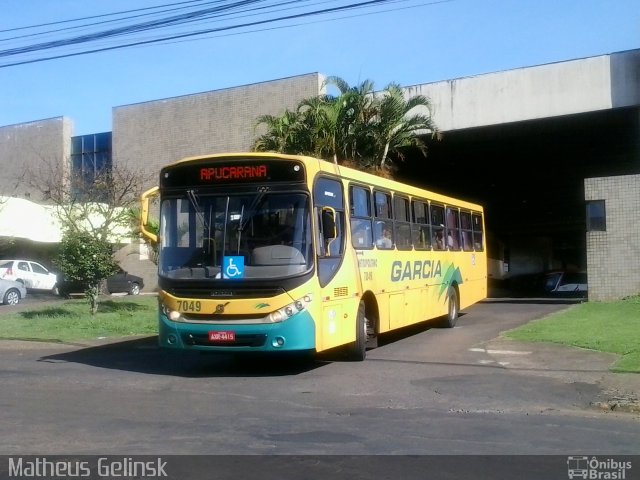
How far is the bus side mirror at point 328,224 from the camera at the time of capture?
12.3 metres

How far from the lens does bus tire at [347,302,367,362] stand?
1370 cm

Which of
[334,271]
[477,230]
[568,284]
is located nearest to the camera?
[334,271]

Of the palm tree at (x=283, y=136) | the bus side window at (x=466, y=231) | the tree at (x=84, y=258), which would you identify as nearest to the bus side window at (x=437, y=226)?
the bus side window at (x=466, y=231)

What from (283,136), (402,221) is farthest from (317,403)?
(283,136)

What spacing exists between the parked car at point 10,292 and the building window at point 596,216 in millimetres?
20483

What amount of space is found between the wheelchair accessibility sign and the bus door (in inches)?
46.6

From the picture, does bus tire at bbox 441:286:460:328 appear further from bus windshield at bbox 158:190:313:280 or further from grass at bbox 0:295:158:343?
bus windshield at bbox 158:190:313:280

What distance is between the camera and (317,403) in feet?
34.2

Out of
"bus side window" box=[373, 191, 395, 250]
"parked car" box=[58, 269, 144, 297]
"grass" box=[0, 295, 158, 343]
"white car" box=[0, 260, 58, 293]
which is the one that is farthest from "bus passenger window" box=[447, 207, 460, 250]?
"white car" box=[0, 260, 58, 293]

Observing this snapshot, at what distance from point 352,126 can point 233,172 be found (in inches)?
565

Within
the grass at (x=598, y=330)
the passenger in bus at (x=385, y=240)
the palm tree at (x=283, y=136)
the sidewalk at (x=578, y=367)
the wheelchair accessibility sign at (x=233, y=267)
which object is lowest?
the sidewalk at (x=578, y=367)

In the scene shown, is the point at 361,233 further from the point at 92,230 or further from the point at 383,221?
the point at 92,230

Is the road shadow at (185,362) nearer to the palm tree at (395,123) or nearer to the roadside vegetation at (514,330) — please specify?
the roadside vegetation at (514,330)

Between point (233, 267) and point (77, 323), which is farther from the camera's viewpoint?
point (77, 323)
